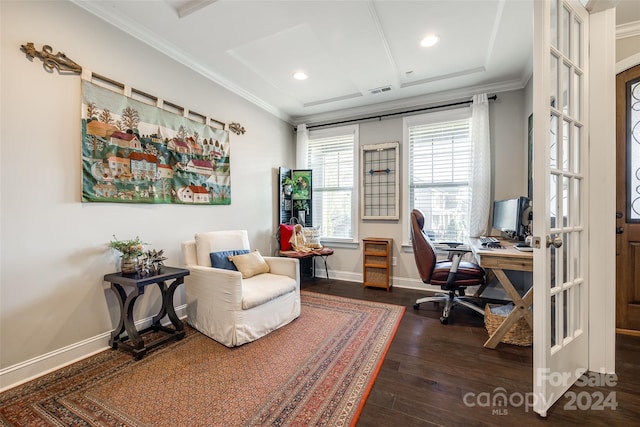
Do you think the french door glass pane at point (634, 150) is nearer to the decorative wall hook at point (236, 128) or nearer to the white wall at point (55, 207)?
the decorative wall hook at point (236, 128)

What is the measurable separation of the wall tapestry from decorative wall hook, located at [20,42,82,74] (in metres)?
0.11

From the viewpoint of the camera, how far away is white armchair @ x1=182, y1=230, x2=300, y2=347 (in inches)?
85.4

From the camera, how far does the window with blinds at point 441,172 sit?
3635 millimetres

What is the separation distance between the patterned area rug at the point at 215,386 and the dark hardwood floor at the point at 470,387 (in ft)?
0.53

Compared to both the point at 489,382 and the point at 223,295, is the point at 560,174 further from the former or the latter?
the point at 223,295

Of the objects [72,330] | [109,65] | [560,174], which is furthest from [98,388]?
[560,174]

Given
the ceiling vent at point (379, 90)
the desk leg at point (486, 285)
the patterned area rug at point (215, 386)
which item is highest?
the ceiling vent at point (379, 90)

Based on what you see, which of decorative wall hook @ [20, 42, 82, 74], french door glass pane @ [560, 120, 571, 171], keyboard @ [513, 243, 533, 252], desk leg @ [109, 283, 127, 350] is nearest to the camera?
french door glass pane @ [560, 120, 571, 171]

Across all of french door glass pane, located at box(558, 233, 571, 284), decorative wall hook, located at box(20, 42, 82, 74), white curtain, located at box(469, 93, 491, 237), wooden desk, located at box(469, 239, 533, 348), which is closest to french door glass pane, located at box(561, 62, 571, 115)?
french door glass pane, located at box(558, 233, 571, 284)

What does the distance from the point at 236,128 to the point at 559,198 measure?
3256mm

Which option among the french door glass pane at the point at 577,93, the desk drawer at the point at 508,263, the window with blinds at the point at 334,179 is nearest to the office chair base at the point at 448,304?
the desk drawer at the point at 508,263

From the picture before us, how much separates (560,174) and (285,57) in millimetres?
2649

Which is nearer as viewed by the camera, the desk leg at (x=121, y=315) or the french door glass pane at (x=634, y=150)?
the desk leg at (x=121, y=315)

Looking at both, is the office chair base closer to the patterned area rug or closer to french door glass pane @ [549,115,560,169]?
the patterned area rug
